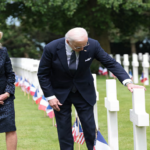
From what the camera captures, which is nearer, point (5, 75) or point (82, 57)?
point (82, 57)

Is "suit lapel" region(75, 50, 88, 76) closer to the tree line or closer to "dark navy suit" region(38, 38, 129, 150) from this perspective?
"dark navy suit" region(38, 38, 129, 150)

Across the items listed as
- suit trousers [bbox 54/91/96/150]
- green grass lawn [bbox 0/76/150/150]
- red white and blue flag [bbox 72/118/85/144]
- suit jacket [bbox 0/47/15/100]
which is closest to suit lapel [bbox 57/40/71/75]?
suit trousers [bbox 54/91/96/150]

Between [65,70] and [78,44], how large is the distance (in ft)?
1.50

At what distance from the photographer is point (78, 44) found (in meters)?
3.88

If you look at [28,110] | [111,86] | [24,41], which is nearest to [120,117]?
[28,110]

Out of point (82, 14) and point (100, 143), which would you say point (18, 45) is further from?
point (100, 143)

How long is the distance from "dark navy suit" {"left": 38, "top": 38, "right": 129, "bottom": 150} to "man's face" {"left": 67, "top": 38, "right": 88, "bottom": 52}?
0.20 metres

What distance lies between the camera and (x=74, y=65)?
4227mm

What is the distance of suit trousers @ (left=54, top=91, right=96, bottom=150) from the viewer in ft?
14.4

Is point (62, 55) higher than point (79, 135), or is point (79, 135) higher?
point (62, 55)

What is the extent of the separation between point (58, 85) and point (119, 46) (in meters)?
29.8

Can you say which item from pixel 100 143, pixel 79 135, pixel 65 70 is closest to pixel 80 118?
pixel 100 143

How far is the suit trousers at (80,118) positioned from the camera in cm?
439

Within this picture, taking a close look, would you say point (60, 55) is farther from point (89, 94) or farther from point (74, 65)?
point (89, 94)
